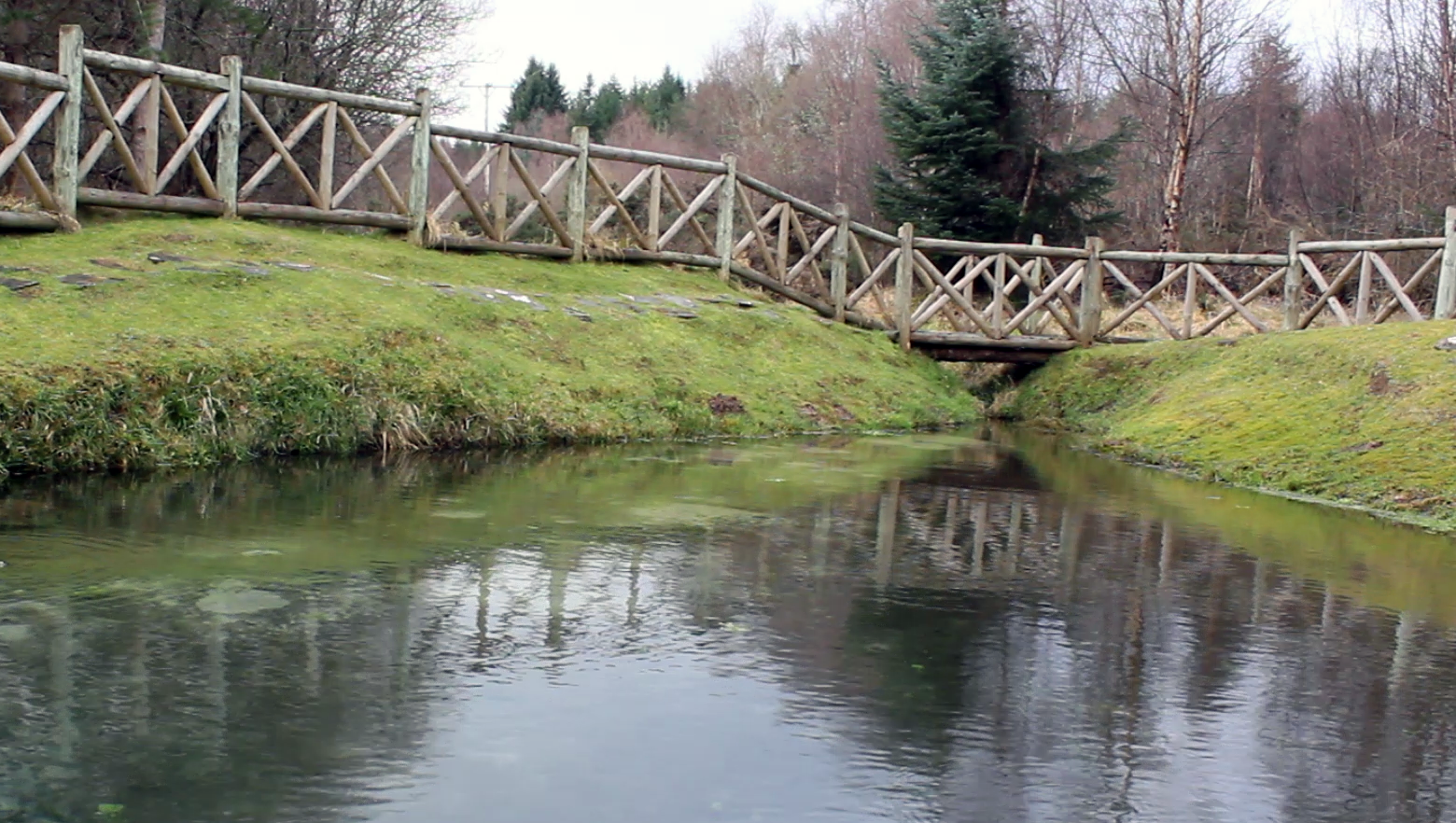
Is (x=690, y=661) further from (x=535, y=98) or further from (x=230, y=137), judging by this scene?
(x=535, y=98)

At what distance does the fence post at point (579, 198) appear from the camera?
61.1ft

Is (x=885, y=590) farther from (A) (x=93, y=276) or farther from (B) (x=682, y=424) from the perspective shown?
(A) (x=93, y=276)

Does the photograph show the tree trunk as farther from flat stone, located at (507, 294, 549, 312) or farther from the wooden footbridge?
flat stone, located at (507, 294, 549, 312)

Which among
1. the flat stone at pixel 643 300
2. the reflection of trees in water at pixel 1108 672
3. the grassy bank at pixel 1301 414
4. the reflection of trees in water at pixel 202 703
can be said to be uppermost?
the flat stone at pixel 643 300

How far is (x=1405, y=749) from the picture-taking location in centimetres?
476

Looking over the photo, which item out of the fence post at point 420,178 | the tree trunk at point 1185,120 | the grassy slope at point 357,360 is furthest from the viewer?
the tree trunk at point 1185,120

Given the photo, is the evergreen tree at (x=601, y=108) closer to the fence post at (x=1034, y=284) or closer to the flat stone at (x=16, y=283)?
the fence post at (x=1034, y=284)

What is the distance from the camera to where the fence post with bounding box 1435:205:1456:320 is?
60.6 ft

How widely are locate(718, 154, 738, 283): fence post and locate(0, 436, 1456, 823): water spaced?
35.3 feet

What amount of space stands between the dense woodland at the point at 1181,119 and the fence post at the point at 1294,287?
8.91 metres

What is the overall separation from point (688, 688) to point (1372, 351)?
1127 cm

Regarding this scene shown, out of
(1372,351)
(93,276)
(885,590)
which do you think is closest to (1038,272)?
(1372,351)

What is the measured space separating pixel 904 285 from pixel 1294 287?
571cm

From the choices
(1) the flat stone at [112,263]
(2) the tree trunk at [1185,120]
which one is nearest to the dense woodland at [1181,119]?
(2) the tree trunk at [1185,120]
